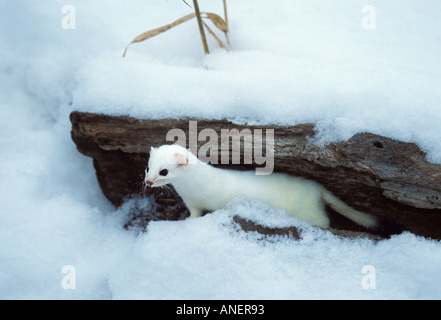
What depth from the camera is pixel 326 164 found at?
49.8 inches

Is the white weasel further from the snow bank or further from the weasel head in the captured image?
the snow bank

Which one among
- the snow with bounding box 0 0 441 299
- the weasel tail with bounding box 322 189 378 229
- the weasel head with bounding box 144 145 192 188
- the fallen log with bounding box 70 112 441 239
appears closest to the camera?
the snow with bounding box 0 0 441 299

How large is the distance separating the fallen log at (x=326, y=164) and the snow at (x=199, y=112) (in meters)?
0.04

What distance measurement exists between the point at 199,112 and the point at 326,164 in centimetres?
52

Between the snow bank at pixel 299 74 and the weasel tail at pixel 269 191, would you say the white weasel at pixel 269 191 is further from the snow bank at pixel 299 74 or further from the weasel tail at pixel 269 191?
the snow bank at pixel 299 74

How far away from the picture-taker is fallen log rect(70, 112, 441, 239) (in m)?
1.16

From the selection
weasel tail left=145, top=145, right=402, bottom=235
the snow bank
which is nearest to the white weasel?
weasel tail left=145, top=145, right=402, bottom=235

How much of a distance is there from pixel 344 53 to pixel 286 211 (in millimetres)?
769

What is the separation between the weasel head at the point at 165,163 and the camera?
1261 millimetres

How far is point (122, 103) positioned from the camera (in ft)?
4.64

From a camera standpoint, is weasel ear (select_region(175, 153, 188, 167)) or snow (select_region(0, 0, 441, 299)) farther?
weasel ear (select_region(175, 153, 188, 167))

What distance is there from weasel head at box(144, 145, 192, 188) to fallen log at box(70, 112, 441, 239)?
0.14 meters

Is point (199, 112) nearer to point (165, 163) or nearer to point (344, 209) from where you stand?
point (165, 163)

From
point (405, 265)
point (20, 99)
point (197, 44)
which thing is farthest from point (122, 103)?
point (405, 265)
